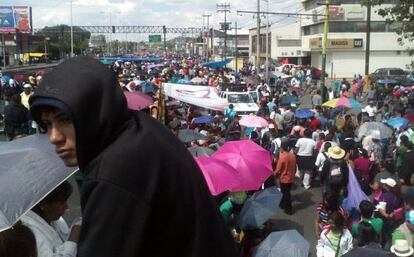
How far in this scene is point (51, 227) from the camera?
353 cm

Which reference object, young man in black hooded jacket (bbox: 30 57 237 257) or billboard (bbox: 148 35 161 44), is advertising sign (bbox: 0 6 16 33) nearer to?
billboard (bbox: 148 35 161 44)

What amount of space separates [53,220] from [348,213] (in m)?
4.79

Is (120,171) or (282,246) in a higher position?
(120,171)

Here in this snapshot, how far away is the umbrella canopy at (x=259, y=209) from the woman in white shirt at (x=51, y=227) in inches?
120

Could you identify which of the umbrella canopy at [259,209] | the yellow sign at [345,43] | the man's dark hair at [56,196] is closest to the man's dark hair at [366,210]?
the umbrella canopy at [259,209]

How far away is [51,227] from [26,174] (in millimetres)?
423

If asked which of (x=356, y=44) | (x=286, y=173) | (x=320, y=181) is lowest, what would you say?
(x=320, y=181)

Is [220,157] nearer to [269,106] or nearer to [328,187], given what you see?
[328,187]

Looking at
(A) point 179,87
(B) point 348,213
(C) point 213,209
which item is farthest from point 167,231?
(A) point 179,87

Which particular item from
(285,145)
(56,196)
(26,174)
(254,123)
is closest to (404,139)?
(285,145)

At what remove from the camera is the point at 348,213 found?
24.7 feet

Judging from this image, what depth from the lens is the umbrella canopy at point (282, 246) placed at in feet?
18.1

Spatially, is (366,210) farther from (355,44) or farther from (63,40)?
(63,40)

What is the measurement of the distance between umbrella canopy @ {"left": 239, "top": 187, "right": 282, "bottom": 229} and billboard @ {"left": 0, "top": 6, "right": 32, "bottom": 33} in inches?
2827
